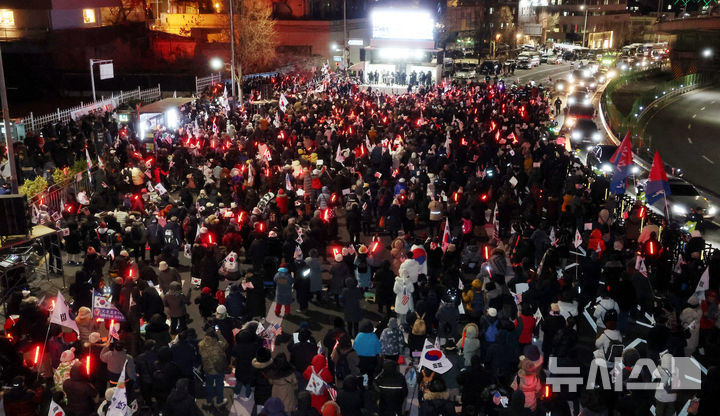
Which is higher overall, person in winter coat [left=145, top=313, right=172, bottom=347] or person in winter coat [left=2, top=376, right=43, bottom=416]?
person in winter coat [left=145, top=313, right=172, bottom=347]

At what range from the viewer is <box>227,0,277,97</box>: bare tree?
A: 5294 centimetres

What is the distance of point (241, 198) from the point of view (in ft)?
61.0

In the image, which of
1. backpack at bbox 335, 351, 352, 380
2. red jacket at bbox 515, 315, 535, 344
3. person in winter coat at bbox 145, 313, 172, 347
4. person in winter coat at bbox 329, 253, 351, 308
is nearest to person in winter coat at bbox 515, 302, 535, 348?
red jacket at bbox 515, 315, 535, 344

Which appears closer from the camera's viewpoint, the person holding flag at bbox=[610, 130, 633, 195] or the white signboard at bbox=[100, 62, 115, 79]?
the person holding flag at bbox=[610, 130, 633, 195]

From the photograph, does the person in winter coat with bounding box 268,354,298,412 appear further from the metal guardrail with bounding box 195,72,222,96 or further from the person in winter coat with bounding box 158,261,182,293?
the metal guardrail with bounding box 195,72,222,96

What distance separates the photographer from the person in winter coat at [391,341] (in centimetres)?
1028

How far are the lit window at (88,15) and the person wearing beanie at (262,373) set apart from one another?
53.4 m

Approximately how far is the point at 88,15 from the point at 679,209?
50.8 metres

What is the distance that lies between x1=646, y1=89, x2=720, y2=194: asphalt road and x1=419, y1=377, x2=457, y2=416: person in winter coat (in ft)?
74.2

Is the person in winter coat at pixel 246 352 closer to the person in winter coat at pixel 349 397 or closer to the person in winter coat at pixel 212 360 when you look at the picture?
the person in winter coat at pixel 212 360

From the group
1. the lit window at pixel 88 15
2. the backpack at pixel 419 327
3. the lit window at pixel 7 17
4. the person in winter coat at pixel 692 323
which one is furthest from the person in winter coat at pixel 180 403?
the lit window at pixel 88 15

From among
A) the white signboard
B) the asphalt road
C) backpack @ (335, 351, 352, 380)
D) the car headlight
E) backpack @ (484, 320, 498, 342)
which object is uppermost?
the white signboard

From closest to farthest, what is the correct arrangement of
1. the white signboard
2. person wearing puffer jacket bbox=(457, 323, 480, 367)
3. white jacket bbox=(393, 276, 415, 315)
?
person wearing puffer jacket bbox=(457, 323, 480, 367), white jacket bbox=(393, 276, 415, 315), the white signboard

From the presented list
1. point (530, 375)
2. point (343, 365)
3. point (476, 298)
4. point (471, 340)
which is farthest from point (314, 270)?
point (530, 375)
